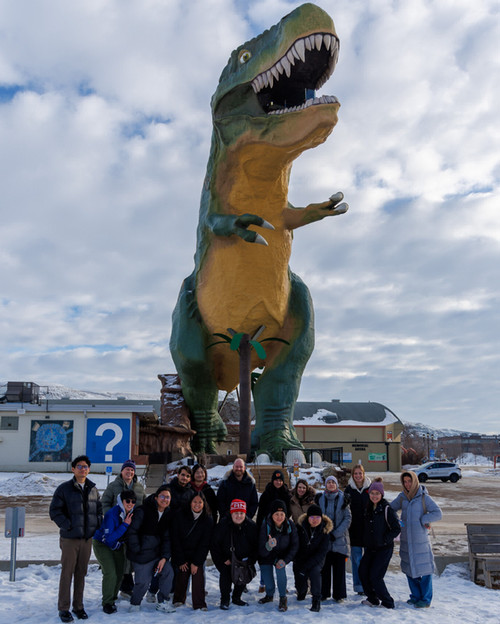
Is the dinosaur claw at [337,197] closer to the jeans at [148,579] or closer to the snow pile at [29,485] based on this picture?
the jeans at [148,579]

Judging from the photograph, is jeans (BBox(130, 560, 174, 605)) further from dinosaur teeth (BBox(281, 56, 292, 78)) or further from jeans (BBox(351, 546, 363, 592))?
dinosaur teeth (BBox(281, 56, 292, 78))

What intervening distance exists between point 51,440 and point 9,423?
138 centimetres

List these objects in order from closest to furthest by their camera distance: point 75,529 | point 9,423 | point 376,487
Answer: point 75,529, point 376,487, point 9,423

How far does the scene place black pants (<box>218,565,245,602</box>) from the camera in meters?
4.98

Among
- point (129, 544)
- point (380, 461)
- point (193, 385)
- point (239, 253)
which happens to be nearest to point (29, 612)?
point (129, 544)

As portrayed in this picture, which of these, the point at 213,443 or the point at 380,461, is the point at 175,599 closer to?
the point at 213,443

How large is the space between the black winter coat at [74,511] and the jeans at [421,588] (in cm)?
277

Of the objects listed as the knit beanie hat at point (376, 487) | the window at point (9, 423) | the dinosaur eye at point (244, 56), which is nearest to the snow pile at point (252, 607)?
the knit beanie hat at point (376, 487)

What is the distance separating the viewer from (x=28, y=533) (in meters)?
7.86

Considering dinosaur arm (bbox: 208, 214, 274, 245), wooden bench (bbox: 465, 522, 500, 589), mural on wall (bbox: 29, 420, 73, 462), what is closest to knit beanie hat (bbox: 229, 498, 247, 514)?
wooden bench (bbox: 465, 522, 500, 589)

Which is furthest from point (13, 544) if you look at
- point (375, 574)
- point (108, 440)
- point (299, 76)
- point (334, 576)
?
point (108, 440)

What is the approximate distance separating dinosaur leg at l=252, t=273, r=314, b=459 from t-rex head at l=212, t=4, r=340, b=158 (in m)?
3.32

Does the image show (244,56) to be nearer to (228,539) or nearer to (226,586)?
(228,539)

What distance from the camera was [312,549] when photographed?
516 cm
